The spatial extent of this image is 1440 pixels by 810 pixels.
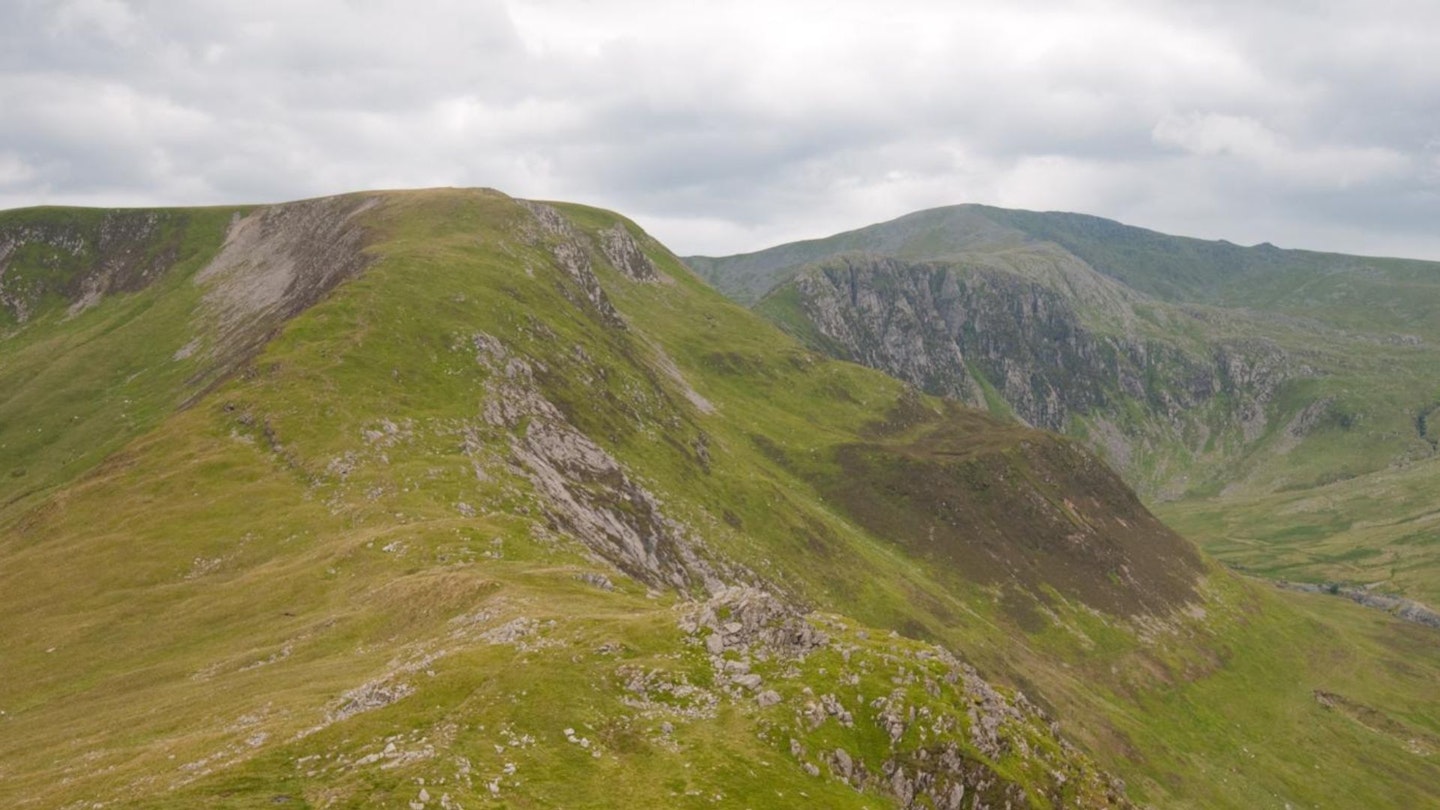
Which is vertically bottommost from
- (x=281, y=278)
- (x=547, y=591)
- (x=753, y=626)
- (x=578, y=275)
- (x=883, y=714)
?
(x=883, y=714)

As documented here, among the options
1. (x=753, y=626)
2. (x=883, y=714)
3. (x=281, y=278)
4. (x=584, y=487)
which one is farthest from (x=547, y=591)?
(x=281, y=278)

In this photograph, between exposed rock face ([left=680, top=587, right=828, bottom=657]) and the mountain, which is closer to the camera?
the mountain

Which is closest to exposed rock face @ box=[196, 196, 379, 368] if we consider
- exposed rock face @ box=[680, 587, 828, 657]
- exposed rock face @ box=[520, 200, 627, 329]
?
exposed rock face @ box=[520, 200, 627, 329]

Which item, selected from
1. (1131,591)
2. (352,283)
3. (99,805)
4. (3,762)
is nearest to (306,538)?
(3,762)

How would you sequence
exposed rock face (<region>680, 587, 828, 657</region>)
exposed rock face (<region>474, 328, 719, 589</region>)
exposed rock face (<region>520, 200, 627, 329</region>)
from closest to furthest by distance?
exposed rock face (<region>680, 587, 828, 657</region>) → exposed rock face (<region>474, 328, 719, 589</region>) → exposed rock face (<region>520, 200, 627, 329</region>)

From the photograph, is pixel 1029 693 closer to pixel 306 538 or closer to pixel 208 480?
pixel 306 538

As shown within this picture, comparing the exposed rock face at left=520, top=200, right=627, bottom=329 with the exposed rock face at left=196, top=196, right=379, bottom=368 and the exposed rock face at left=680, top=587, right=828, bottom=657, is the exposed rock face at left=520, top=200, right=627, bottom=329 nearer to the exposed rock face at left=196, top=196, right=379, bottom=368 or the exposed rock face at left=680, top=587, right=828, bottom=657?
the exposed rock face at left=196, top=196, right=379, bottom=368

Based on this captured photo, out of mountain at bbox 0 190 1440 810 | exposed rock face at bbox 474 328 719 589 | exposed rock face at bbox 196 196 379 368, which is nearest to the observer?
mountain at bbox 0 190 1440 810

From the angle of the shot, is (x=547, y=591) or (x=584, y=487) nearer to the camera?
(x=547, y=591)

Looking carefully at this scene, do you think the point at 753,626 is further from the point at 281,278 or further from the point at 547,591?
the point at 281,278
